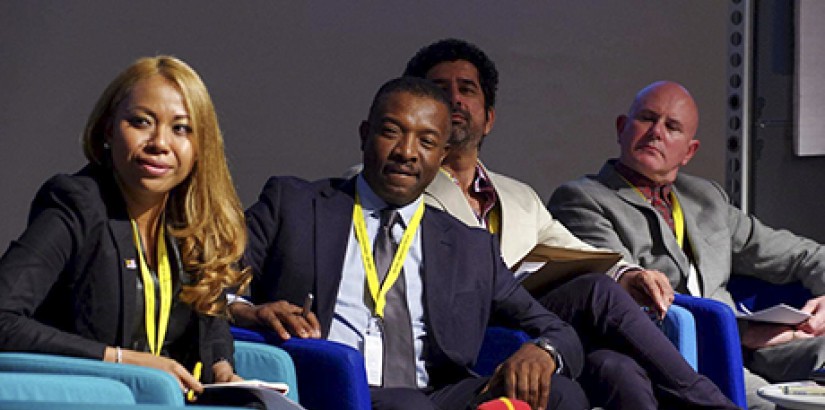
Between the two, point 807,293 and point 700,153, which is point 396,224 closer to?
point 807,293

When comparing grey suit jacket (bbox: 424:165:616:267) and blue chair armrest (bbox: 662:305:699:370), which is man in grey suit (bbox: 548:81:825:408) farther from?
blue chair armrest (bbox: 662:305:699:370)

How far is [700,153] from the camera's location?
19.4 feet

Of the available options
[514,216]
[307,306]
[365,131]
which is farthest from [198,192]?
[514,216]

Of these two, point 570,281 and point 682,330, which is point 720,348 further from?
point 570,281

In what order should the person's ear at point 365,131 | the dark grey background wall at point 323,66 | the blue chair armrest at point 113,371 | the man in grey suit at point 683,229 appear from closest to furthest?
the blue chair armrest at point 113,371
the person's ear at point 365,131
the man in grey suit at point 683,229
the dark grey background wall at point 323,66

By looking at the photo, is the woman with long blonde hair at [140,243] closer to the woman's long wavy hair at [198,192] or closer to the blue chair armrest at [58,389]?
the woman's long wavy hair at [198,192]

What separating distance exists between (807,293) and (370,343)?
2089mm

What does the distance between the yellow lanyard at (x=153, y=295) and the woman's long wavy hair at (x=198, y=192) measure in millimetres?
41

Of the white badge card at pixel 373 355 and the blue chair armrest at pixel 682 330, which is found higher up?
the white badge card at pixel 373 355

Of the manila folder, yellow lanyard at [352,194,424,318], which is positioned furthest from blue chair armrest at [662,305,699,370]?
yellow lanyard at [352,194,424,318]

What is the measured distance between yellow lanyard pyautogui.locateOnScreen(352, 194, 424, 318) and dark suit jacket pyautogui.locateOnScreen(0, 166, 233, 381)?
0.69 meters

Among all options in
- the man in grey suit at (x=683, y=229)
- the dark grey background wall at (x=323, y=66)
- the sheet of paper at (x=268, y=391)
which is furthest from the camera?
the dark grey background wall at (x=323, y=66)

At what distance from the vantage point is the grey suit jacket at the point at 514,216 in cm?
397

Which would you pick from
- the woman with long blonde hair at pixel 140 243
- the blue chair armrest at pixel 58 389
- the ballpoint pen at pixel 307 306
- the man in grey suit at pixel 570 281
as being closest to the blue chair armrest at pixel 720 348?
the man in grey suit at pixel 570 281
